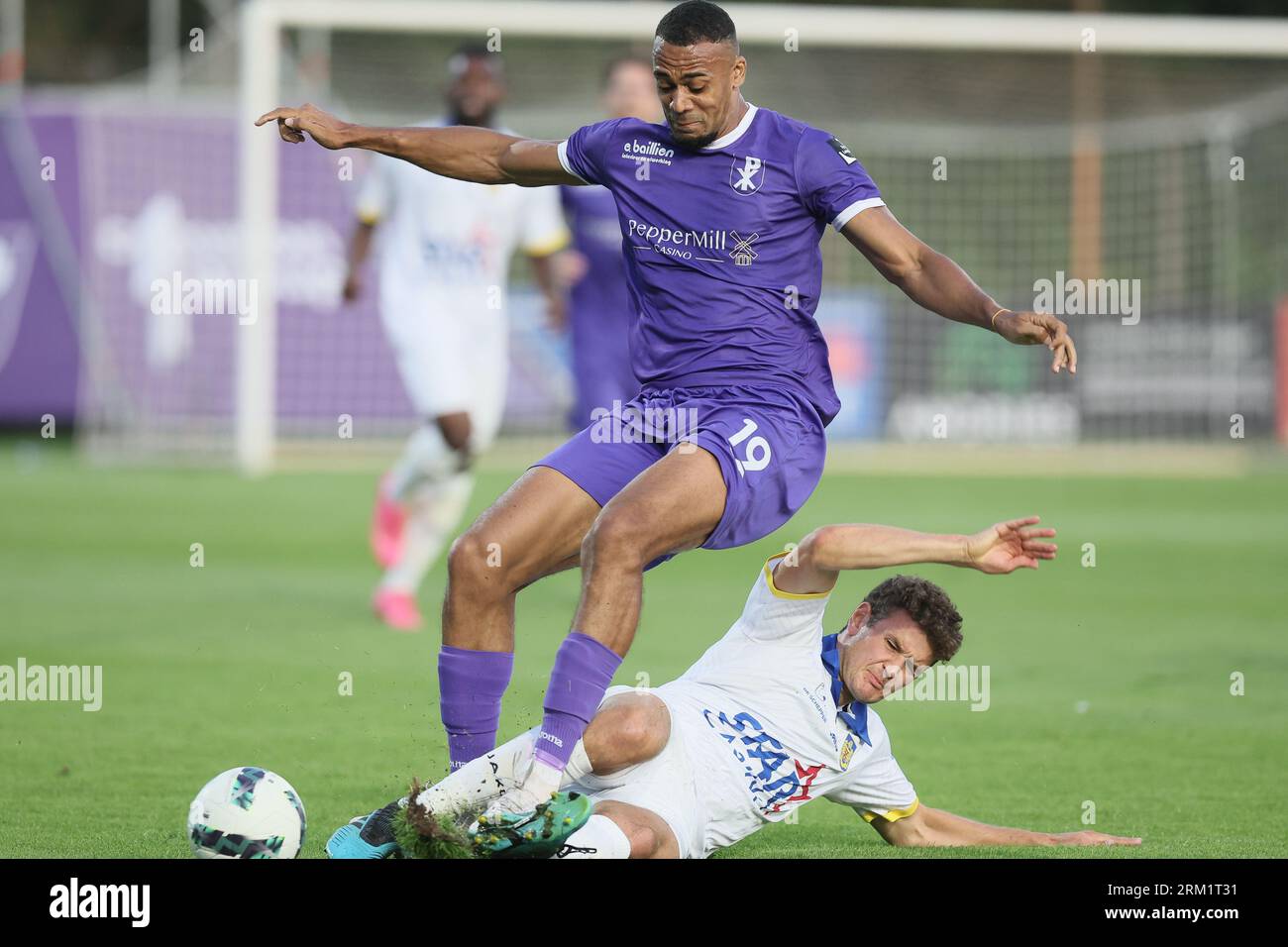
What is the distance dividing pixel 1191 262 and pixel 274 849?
754 inches

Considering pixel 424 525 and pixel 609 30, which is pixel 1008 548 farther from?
pixel 609 30

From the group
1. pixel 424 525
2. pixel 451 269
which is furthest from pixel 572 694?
pixel 451 269

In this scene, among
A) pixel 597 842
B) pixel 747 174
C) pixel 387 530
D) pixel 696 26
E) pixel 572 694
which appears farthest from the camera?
pixel 387 530

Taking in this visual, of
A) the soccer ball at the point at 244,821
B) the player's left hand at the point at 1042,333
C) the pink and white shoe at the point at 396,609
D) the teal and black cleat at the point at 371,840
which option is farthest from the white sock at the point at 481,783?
the pink and white shoe at the point at 396,609

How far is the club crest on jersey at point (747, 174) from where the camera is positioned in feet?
17.1

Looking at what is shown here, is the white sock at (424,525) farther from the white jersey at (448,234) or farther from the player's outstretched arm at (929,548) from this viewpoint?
the player's outstretched arm at (929,548)

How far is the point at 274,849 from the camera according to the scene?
15.3ft

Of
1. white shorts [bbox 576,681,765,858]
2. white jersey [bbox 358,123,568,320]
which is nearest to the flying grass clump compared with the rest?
white shorts [bbox 576,681,765,858]

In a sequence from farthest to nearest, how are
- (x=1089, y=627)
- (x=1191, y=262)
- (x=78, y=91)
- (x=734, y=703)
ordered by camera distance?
(x=78, y=91)
(x=1191, y=262)
(x=1089, y=627)
(x=734, y=703)

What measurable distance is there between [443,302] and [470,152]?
4.34m

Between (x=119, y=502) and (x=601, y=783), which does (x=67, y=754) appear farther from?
(x=119, y=502)

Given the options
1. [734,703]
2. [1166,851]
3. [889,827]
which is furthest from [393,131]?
[1166,851]

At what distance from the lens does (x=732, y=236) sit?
17.2ft
